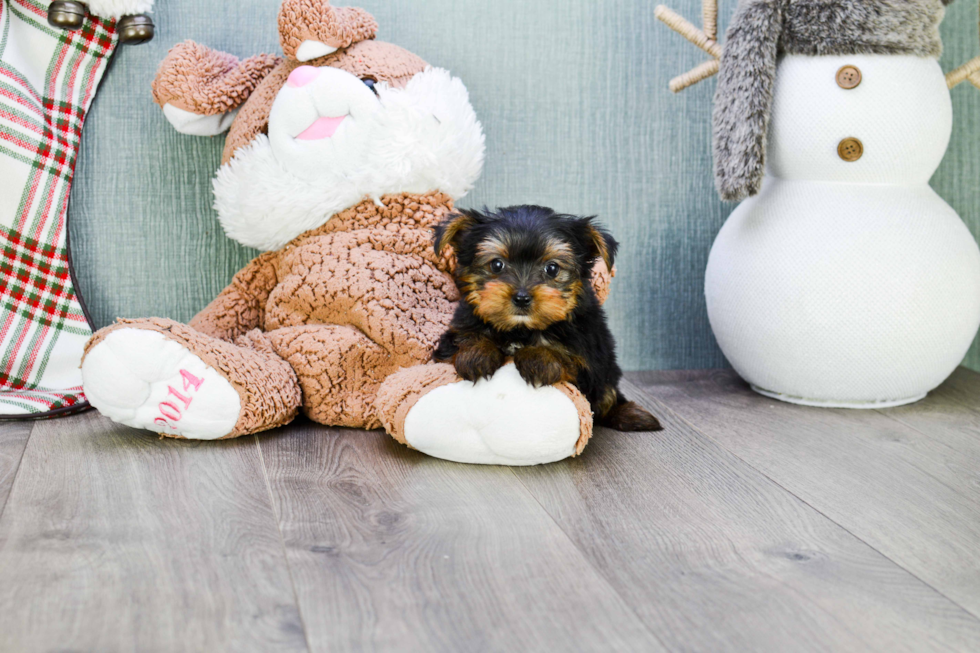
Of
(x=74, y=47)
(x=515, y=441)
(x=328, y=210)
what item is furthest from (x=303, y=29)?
(x=515, y=441)

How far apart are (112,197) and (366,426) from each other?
0.95 m

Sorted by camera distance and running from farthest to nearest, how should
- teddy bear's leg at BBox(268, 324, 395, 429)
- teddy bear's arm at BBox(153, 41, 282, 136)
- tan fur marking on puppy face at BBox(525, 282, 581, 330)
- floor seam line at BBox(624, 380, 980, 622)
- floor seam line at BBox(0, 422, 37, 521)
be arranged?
1. teddy bear's arm at BBox(153, 41, 282, 136)
2. teddy bear's leg at BBox(268, 324, 395, 429)
3. tan fur marking on puppy face at BBox(525, 282, 581, 330)
4. floor seam line at BBox(0, 422, 37, 521)
5. floor seam line at BBox(624, 380, 980, 622)

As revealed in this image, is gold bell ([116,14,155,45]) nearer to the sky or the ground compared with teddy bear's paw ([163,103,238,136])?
nearer to the sky

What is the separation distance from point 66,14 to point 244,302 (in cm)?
79

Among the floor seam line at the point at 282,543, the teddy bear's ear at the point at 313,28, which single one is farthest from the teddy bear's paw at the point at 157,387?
the teddy bear's ear at the point at 313,28

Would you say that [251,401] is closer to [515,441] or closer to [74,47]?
[515,441]

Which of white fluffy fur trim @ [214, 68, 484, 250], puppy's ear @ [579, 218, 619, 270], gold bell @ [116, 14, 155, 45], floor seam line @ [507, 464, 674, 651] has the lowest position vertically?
floor seam line @ [507, 464, 674, 651]

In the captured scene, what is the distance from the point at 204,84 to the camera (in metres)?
1.99

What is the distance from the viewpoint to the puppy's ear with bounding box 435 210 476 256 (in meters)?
1.65

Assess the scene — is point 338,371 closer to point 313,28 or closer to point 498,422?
point 498,422

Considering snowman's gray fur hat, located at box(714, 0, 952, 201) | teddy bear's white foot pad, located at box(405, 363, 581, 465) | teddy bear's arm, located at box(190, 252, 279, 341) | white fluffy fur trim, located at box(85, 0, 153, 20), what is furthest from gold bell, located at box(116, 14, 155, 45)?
snowman's gray fur hat, located at box(714, 0, 952, 201)

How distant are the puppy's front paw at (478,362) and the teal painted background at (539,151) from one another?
81 centimetres

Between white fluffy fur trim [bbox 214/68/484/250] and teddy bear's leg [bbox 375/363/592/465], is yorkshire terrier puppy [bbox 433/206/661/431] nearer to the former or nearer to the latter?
teddy bear's leg [bbox 375/363/592/465]

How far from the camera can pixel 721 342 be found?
2.23 metres
